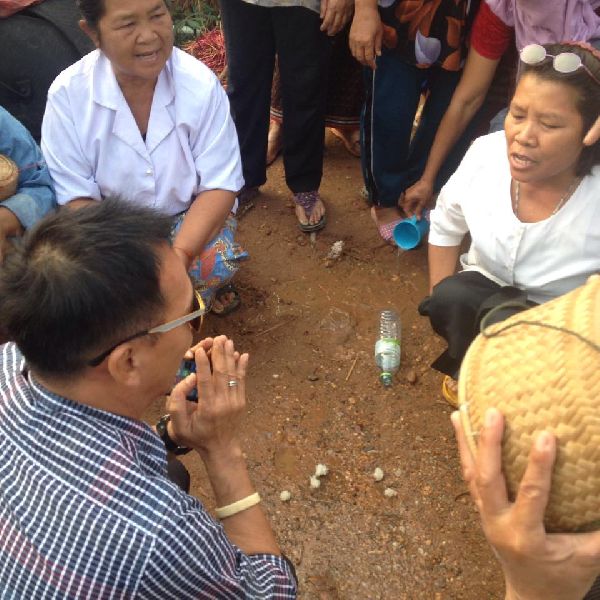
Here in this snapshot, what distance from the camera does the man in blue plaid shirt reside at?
4.42 ft

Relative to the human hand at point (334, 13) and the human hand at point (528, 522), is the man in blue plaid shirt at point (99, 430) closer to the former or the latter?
the human hand at point (528, 522)

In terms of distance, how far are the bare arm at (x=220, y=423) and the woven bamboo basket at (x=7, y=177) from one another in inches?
55.8

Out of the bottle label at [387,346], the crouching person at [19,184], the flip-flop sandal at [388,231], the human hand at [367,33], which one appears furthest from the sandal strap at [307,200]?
the crouching person at [19,184]

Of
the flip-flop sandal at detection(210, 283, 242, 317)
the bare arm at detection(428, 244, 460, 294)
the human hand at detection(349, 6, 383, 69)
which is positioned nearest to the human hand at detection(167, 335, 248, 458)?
the bare arm at detection(428, 244, 460, 294)

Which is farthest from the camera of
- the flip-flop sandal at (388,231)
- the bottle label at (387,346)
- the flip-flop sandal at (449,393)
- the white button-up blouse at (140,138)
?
the flip-flop sandal at (388,231)

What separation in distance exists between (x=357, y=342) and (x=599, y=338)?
2.25 m

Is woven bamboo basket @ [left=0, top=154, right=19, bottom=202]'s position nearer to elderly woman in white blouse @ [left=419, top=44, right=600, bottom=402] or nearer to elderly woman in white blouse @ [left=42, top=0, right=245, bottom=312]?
elderly woman in white blouse @ [left=42, top=0, right=245, bottom=312]

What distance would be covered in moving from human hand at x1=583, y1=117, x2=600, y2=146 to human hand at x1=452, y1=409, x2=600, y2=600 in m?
1.27

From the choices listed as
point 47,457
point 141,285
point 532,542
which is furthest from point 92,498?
point 532,542

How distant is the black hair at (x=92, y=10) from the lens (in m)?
2.60

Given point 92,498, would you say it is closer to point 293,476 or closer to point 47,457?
point 47,457

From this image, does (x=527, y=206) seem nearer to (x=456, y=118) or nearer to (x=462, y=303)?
(x=462, y=303)

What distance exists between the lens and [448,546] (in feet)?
8.59

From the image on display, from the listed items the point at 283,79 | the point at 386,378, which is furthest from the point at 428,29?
the point at 386,378
